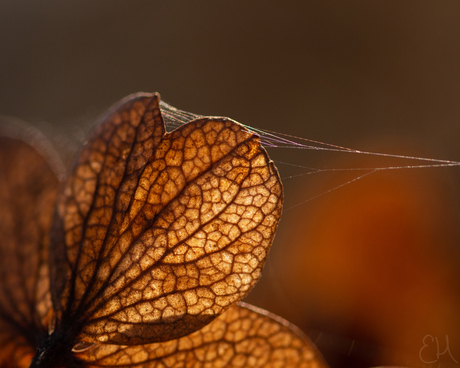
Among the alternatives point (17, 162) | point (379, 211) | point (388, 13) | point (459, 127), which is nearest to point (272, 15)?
point (388, 13)

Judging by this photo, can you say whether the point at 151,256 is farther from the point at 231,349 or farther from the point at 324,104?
the point at 324,104

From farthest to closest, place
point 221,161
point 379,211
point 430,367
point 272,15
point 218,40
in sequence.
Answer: point 218,40
point 272,15
point 379,211
point 430,367
point 221,161

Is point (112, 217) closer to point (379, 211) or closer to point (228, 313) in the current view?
point (228, 313)

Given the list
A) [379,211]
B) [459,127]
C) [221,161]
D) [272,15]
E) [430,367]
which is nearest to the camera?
[221,161]
